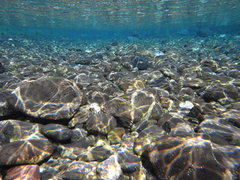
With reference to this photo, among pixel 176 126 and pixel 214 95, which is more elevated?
pixel 176 126

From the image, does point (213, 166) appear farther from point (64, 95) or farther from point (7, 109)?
point (7, 109)

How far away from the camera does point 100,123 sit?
405 centimetres

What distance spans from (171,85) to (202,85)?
133 centimetres

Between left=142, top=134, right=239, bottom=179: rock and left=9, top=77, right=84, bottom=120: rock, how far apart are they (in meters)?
2.63

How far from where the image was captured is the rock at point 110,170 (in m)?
2.68

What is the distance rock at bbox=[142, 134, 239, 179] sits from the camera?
2.39 m

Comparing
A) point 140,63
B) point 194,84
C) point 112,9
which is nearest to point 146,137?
point 194,84

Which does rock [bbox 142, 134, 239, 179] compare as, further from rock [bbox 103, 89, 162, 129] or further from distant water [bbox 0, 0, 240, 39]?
distant water [bbox 0, 0, 240, 39]

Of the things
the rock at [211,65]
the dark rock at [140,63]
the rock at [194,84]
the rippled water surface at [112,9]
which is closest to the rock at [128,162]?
the rock at [194,84]

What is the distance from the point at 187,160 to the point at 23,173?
9.66 ft

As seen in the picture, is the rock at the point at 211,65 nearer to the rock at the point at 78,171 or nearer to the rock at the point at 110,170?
the rock at the point at 110,170

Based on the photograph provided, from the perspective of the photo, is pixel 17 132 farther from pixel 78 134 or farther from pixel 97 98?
pixel 97 98

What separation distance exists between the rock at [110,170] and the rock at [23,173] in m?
1.14

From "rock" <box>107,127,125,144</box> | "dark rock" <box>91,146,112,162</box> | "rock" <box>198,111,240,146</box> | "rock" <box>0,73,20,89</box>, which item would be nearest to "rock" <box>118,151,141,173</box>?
"dark rock" <box>91,146,112,162</box>
